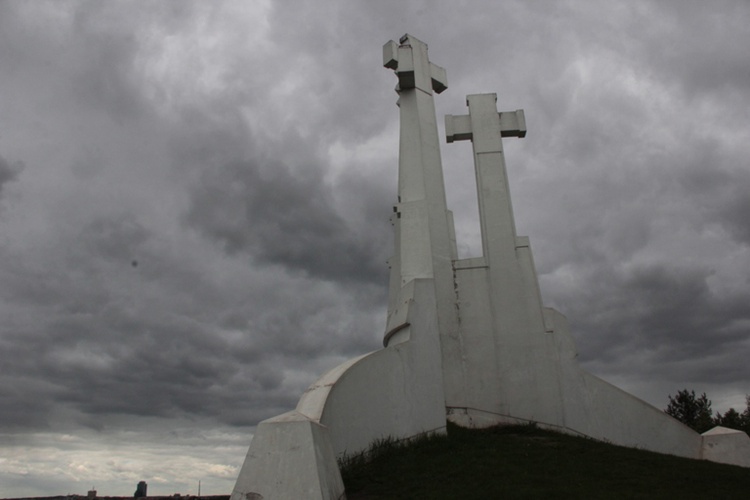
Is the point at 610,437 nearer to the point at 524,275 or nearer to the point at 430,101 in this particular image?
the point at 524,275

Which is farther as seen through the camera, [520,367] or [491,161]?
[491,161]

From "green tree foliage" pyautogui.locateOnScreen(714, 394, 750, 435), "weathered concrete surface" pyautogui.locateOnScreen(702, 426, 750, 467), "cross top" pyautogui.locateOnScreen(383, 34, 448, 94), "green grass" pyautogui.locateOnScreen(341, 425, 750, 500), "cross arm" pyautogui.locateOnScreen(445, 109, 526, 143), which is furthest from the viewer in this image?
"green tree foliage" pyautogui.locateOnScreen(714, 394, 750, 435)

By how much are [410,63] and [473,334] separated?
315 inches

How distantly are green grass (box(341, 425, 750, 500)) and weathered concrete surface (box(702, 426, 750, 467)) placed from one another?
4.24 meters

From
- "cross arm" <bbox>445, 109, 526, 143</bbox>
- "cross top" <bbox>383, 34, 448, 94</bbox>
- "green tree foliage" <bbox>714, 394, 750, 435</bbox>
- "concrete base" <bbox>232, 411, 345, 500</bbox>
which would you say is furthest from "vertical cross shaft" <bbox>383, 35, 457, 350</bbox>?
"green tree foliage" <bbox>714, 394, 750, 435</bbox>

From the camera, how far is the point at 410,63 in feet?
56.8

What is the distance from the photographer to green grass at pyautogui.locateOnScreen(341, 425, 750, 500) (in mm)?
8414

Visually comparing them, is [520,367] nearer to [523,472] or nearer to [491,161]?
[523,472]

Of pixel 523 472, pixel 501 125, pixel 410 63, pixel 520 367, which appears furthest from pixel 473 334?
pixel 410 63

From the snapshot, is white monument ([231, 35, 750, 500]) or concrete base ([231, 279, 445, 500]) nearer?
concrete base ([231, 279, 445, 500])

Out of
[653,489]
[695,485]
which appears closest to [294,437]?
[653,489]

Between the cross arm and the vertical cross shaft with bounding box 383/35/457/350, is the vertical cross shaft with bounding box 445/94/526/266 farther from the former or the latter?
the vertical cross shaft with bounding box 383/35/457/350

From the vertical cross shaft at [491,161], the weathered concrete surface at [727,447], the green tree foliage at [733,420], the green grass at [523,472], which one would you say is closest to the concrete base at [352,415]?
the green grass at [523,472]

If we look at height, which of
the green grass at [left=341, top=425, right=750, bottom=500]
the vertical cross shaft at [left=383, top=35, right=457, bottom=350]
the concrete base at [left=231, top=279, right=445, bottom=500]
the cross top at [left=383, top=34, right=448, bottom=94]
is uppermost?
the cross top at [left=383, top=34, right=448, bottom=94]
